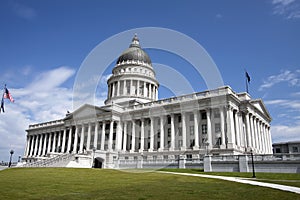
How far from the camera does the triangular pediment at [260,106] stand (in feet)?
210

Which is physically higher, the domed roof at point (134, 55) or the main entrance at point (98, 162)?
the domed roof at point (134, 55)

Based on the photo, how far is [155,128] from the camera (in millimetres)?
65312

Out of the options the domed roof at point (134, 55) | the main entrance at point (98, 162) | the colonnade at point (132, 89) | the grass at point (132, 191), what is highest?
the domed roof at point (134, 55)

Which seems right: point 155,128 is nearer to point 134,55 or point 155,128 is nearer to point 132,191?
point 134,55

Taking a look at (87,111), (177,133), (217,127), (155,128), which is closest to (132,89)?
(87,111)

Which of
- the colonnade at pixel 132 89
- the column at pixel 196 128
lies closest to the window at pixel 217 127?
the column at pixel 196 128

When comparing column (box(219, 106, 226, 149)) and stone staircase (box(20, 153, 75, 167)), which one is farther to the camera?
column (box(219, 106, 226, 149))

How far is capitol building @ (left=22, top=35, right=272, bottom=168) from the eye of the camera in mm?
53750

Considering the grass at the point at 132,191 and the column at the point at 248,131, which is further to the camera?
the column at the point at 248,131

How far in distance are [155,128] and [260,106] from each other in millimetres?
30788

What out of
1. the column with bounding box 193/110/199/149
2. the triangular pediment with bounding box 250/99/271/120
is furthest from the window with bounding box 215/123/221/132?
the triangular pediment with bounding box 250/99/271/120

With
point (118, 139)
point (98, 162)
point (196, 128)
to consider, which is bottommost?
point (98, 162)

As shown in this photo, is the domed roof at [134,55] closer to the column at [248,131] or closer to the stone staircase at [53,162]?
the column at [248,131]

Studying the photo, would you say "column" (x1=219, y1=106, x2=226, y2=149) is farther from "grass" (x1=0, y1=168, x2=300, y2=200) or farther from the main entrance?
Answer: "grass" (x1=0, y1=168, x2=300, y2=200)
